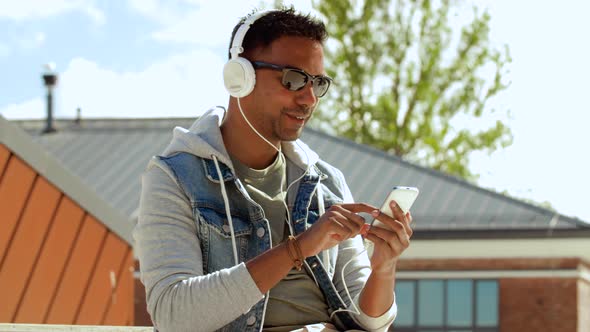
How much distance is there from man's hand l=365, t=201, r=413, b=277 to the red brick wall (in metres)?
23.1

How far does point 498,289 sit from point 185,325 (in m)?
23.3

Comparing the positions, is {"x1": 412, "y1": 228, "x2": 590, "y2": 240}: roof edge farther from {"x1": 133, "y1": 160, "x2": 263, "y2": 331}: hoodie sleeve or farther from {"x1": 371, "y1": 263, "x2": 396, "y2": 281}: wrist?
{"x1": 133, "y1": 160, "x2": 263, "y2": 331}: hoodie sleeve

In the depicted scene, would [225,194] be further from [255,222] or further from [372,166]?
[372,166]

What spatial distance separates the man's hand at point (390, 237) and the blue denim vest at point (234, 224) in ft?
0.89

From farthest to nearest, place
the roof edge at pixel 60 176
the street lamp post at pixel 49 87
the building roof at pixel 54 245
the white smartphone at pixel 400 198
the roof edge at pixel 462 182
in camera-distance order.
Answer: the street lamp post at pixel 49 87, the roof edge at pixel 462 182, the building roof at pixel 54 245, the roof edge at pixel 60 176, the white smartphone at pixel 400 198

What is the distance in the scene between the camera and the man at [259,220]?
3.18 meters

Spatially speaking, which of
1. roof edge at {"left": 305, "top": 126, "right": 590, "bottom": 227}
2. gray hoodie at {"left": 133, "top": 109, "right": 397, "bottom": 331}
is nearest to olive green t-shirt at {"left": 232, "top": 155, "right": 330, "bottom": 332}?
gray hoodie at {"left": 133, "top": 109, "right": 397, "bottom": 331}

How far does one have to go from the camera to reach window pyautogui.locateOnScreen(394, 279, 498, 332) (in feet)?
84.7

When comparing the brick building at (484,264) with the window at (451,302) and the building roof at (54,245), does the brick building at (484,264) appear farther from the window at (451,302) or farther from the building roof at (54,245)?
the building roof at (54,245)

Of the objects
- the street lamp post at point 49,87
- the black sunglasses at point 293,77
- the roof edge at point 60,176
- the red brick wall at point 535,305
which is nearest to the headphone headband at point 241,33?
the black sunglasses at point 293,77

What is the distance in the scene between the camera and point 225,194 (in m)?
3.37

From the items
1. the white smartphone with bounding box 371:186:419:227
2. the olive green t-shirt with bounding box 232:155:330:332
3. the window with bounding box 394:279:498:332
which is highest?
the white smartphone with bounding box 371:186:419:227

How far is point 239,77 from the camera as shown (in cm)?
345

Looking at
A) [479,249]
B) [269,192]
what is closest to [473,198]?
[479,249]
